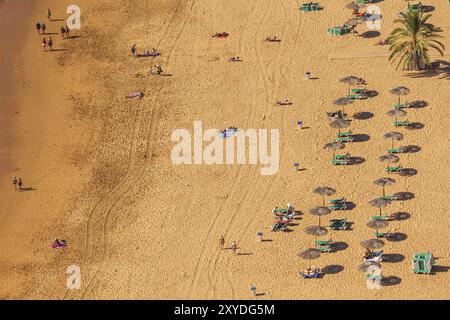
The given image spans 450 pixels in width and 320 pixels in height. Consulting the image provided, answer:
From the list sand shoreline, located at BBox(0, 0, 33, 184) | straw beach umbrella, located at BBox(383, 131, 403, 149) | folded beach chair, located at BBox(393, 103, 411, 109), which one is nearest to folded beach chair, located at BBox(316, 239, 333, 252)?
straw beach umbrella, located at BBox(383, 131, 403, 149)

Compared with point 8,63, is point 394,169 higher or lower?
lower

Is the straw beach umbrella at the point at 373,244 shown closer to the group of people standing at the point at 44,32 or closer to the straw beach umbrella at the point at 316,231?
the straw beach umbrella at the point at 316,231

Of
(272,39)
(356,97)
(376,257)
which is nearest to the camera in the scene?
(376,257)

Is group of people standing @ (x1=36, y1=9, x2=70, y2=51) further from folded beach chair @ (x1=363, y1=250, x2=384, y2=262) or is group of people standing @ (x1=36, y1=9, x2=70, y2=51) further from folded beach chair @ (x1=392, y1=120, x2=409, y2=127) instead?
folded beach chair @ (x1=363, y1=250, x2=384, y2=262)

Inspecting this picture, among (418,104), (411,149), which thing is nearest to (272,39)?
(418,104)

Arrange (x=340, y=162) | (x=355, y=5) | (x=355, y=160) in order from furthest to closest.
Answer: (x=355, y=5), (x=355, y=160), (x=340, y=162)

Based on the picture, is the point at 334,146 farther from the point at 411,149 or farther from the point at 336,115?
the point at 411,149
